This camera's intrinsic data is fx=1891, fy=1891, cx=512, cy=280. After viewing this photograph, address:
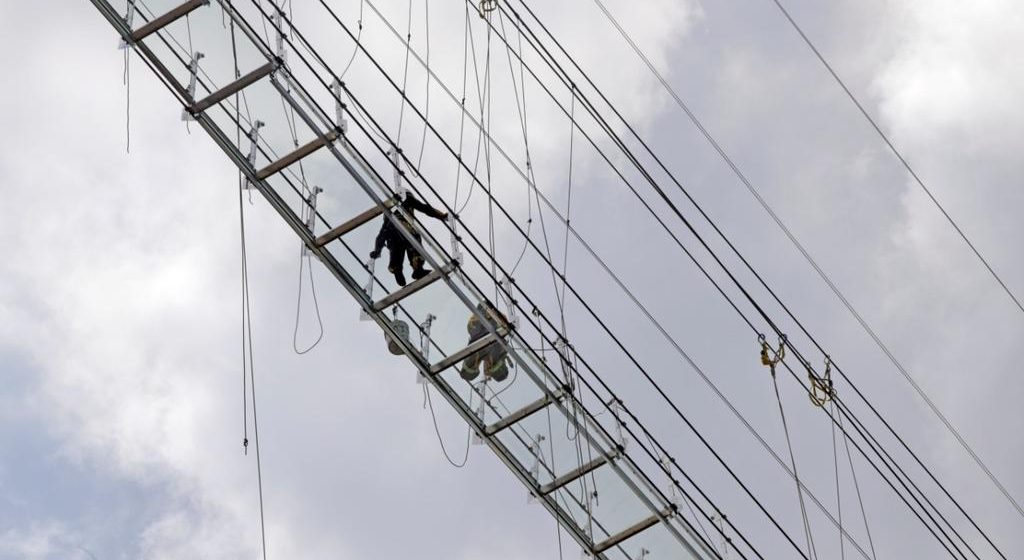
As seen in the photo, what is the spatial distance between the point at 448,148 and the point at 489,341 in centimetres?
232

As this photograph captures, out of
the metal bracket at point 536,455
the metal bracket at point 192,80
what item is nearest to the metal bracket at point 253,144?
the metal bracket at point 192,80

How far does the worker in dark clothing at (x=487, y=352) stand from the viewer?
20.5 metres

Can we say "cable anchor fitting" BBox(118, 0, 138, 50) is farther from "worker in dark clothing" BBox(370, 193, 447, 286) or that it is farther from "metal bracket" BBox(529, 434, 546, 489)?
"metal bracket" BBox(529, 434, 546, 489)

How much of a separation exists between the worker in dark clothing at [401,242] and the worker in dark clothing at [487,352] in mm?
759

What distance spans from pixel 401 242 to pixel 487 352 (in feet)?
5.00

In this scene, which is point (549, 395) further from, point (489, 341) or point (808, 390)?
point (808, 390)

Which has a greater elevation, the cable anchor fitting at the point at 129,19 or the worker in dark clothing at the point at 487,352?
the cable anchor fitting at the point at 129,19

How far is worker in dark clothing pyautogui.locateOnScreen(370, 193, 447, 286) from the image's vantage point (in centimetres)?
2047

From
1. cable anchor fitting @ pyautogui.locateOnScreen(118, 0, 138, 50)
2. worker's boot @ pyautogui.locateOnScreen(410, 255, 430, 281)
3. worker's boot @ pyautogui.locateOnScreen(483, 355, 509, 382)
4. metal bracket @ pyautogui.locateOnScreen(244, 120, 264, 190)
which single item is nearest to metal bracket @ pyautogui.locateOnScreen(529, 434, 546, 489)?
worker's boot @ pyautogui.locateOnScreen(483, 355, 509, 382)

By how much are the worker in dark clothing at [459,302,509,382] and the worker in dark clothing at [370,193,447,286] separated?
29.9 inches

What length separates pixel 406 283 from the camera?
67.6 ft

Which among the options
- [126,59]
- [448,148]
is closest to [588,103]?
[448,148]

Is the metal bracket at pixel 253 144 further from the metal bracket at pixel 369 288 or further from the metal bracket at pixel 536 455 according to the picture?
the metal bracket at pixel 536 455

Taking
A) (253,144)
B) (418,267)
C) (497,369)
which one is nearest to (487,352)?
(497,369)
